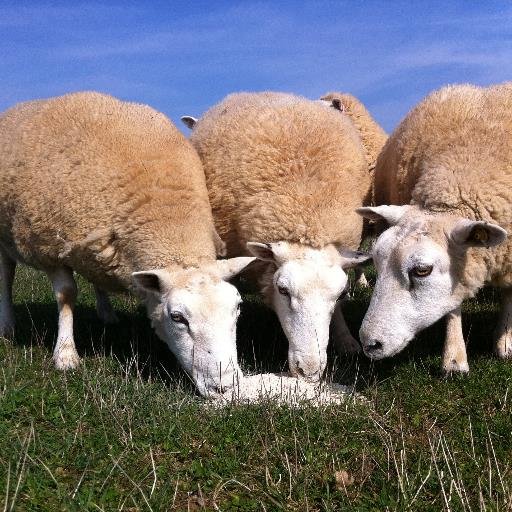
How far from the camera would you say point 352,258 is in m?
5.96

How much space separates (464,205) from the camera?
5.34m

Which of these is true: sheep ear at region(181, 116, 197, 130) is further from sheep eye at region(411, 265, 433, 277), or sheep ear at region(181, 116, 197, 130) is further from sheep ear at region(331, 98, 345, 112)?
sheep eye at region(411, 265, 433, 277)

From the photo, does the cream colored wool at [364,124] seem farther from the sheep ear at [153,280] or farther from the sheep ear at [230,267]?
the sheep ear at [153,280]

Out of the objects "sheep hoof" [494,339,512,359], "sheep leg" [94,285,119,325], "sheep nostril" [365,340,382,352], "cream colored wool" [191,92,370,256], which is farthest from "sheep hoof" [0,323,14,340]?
"sheep hoof" [494,339,512,359]

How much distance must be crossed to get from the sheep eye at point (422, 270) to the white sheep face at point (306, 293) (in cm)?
73

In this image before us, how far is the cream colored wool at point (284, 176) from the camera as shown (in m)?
5.98

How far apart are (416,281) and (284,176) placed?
1.63m

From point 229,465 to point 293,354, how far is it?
5.39 feet

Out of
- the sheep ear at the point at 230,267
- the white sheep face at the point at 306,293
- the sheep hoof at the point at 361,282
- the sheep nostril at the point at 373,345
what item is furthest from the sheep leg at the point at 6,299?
the sheep hoof at the point at 361,282

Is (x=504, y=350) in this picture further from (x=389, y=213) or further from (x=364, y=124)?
(x=364, y=124)

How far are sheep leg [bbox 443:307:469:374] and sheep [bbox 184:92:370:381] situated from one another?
2.97 feet

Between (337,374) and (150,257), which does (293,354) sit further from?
(150,257)

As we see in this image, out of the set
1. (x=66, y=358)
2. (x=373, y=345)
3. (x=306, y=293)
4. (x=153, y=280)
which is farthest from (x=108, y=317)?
(x=373, y=345)

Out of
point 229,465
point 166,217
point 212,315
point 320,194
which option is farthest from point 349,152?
point 229,465
